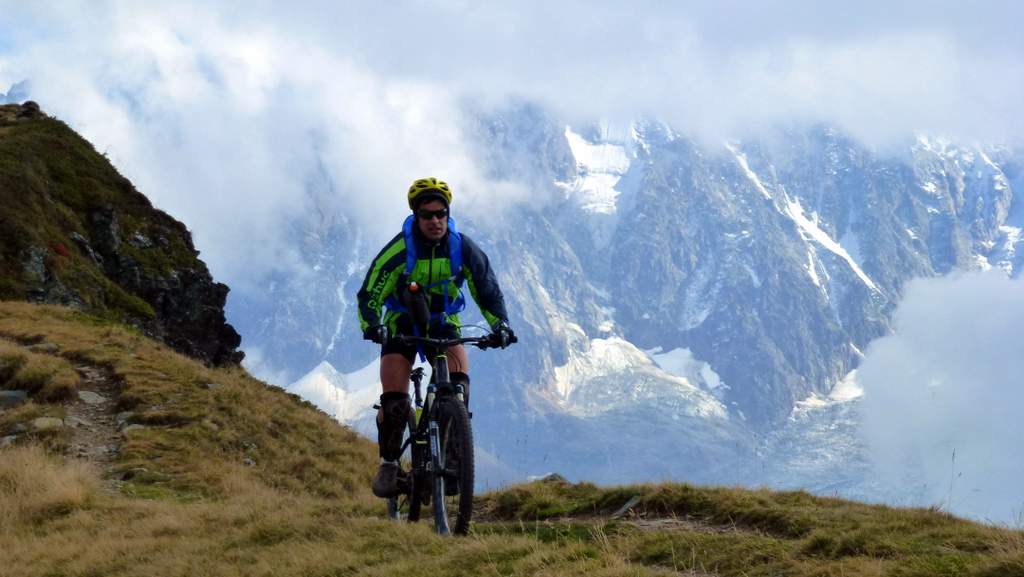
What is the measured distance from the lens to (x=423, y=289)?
9125 millimetres

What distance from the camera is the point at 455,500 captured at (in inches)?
468

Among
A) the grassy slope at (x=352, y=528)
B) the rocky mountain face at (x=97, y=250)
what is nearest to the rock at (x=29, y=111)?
the rocky mountain face at (x=97, y=250)

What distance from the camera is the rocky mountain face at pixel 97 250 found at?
95.1 ft

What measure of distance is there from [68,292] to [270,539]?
23.3 m

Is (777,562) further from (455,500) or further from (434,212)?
(455,500)

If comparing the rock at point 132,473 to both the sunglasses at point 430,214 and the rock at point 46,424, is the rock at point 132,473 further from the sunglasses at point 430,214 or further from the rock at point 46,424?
the sunglasses at point 430,214

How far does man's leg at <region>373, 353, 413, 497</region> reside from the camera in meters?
9.48

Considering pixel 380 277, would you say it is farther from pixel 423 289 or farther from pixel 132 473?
pixel 132 473

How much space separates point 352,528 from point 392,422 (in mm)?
1275

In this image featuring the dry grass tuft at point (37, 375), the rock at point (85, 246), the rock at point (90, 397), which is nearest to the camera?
the dry grass tuft at point (37, 375)

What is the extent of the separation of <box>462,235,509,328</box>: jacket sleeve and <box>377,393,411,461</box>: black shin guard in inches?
46.6

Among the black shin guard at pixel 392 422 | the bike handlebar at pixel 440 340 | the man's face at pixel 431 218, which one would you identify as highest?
the man's face at pixel 431 218

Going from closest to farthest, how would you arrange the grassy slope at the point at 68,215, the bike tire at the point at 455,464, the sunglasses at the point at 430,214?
the bike tire at the point at 455,464
the sunglasses at the point at 430,214
the grassy slope at the point at 68,215

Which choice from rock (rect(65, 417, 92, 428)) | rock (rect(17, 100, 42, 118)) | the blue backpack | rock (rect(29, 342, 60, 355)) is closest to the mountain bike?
the blue backpack
